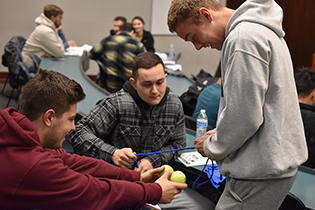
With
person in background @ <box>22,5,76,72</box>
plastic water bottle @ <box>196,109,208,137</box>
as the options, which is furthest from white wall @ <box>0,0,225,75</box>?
plastic water bottle @ <box>196,109,208,137</box>

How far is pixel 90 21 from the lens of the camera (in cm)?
736

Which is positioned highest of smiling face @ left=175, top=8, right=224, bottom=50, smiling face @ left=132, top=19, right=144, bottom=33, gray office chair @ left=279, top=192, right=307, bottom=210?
smiling face @ left=175, top=8, right=224, bottom=50

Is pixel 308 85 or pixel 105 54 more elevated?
pixel 308 85

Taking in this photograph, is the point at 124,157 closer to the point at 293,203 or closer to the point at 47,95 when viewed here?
the point at 47,95

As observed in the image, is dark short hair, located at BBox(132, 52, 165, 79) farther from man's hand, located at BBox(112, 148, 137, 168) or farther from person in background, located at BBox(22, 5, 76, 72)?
person in background, located at BBox(22, 5, 76, 72)

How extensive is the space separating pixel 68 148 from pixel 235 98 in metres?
1.76

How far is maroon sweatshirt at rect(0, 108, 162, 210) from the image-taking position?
923 mm

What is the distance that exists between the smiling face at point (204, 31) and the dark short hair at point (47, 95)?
50cm

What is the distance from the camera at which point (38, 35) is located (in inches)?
186

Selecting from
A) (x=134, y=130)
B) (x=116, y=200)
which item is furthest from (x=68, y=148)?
(x=116, y=200)

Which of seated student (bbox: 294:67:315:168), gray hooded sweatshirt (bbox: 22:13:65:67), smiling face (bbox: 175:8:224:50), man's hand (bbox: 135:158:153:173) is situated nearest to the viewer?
smiling face (bbox: 175:8:224:50)

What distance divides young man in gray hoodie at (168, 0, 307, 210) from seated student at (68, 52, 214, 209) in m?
0.66

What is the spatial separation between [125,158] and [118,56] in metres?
2.61

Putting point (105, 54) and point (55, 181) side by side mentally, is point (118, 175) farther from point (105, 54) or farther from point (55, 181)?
point (105, 54)
